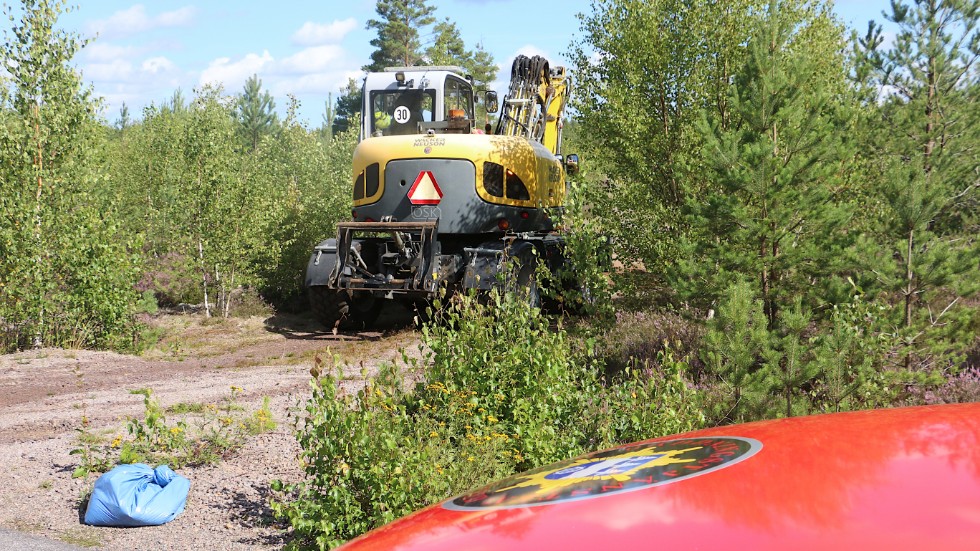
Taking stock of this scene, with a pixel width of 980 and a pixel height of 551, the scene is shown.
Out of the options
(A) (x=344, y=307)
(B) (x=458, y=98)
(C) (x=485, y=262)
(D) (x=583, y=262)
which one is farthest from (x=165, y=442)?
(B) (x=458, y=98)

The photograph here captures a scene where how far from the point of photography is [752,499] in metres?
1.82

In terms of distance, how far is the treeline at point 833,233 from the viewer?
6.21 metres

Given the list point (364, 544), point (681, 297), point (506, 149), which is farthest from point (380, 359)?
point (364, 544)

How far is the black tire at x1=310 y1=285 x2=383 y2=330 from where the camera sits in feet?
46.2

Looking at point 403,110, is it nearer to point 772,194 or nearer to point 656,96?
point 656,96

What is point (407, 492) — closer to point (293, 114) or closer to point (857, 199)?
point (857, 199)

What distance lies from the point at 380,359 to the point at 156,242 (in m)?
13.8

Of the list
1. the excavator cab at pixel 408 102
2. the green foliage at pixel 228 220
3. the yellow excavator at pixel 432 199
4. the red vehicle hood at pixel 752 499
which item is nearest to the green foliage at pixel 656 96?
the yellow excavator at pixel 432 199

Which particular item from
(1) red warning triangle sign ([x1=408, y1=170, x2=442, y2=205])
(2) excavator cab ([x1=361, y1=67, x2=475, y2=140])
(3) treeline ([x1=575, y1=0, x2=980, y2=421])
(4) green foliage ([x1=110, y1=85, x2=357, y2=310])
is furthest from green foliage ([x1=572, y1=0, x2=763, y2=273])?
(4) green foliage ([x1=110, y1=85, x2=357, y2=310])

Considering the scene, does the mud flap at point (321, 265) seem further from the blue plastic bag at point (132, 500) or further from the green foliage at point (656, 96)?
Result: the blue plastic bag at point (132, 500)

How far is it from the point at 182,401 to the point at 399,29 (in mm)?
46152

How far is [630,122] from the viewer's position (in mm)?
10344

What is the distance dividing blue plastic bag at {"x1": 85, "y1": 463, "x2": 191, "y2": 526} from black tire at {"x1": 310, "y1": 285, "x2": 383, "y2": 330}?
8.09 metres

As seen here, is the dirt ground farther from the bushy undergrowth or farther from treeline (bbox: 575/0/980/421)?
treeline (bbox: 575/0/980/421)
